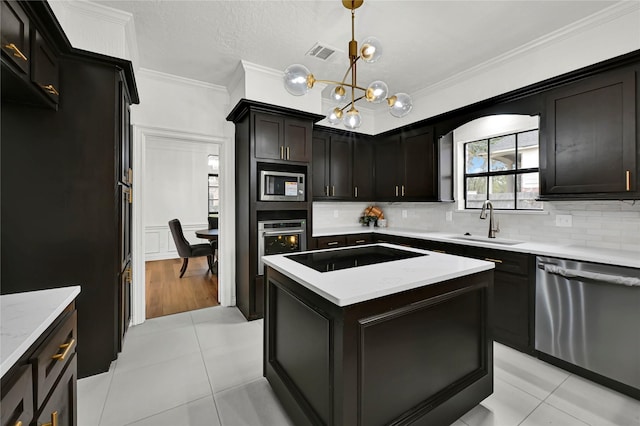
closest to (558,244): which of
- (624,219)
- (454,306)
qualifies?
(624,219)

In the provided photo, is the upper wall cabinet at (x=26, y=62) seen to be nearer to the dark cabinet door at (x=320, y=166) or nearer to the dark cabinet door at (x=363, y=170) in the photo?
the dark cabinet door at (x=320, y=166)

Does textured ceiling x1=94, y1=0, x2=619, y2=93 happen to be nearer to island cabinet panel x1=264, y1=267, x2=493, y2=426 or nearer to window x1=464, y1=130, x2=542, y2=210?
window x1=464, y1=130, x2=542, y2=210

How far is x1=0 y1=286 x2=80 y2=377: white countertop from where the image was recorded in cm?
79

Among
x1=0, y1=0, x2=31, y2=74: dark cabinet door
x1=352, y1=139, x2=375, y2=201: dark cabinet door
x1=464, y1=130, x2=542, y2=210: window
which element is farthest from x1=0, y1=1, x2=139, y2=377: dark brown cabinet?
x1=464, y1=130, x2=542, y2=210: window

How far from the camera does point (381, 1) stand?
223 centimetres

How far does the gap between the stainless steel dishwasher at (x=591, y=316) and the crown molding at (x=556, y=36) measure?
2082mm

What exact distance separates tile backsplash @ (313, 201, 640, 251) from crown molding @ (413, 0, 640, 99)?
5.10 feet

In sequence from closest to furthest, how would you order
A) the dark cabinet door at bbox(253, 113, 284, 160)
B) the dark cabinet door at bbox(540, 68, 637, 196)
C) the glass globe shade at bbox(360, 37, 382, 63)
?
the glass globe shade at bbox(360, 37, 382, 63)
the dark cabinet door at bbox(540, 68, 637, 196)
the dark cabinet door at bbox(253, 113, 284, 160)

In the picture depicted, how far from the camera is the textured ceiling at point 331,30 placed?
2299mm

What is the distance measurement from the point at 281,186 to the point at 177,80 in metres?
1.87

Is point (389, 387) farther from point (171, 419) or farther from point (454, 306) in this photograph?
point (171, 419)

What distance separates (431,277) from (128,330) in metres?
3.20

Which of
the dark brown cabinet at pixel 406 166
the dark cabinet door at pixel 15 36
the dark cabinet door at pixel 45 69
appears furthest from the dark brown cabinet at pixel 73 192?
the dark brown cabinet at pixel 406 166

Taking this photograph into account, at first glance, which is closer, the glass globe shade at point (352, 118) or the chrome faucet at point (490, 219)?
the glass globe shade at point (352, 118)
